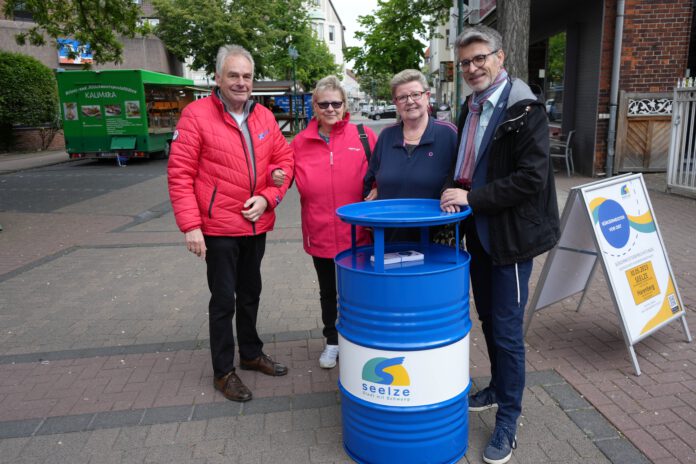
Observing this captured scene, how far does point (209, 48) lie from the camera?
28.0 meters

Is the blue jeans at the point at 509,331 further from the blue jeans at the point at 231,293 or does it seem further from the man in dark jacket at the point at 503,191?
the blue jeans at the point at 231,293

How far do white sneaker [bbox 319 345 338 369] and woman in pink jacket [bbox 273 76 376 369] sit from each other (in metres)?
0.67

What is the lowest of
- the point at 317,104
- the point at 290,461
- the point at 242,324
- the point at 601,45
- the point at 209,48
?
the point at 290,461

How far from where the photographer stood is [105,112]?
1691 cm

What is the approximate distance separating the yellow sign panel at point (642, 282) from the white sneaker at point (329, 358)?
1.92 meters

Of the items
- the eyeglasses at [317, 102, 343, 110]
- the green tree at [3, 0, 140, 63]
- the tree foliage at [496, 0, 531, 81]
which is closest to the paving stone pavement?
the eyeglasses at [317, 102, 343, 110]

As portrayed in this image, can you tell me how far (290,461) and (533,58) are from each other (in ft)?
53.0

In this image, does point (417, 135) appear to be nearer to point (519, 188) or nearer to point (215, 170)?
point (519, 188)

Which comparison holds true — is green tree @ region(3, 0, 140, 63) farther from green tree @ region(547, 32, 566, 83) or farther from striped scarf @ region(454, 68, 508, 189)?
striped scarf @ region(454, 68, 508, 189)

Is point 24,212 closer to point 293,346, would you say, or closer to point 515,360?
point 293,346

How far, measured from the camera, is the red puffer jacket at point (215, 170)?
10.1 feet

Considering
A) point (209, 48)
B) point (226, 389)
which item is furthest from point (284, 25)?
point (226, 389)

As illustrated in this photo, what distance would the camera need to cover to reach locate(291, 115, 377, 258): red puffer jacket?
3346 millimetres

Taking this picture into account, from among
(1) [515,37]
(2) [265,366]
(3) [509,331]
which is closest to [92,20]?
(1) [515,37]
